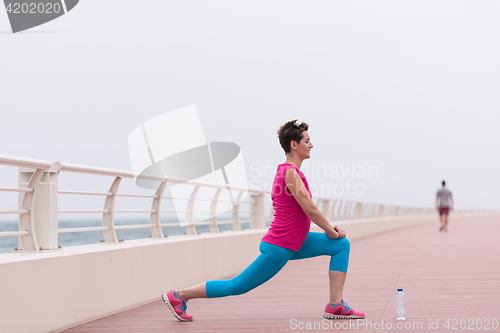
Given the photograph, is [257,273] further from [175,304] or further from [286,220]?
[175,304]

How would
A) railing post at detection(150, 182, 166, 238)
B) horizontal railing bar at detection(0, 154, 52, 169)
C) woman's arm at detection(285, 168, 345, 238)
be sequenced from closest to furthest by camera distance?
horizontal railing bar at detection(0, 154, 52, 169), woman's arm at detection(285, 168, 345, 238), railing post at detection(150, 182, 166, 238)

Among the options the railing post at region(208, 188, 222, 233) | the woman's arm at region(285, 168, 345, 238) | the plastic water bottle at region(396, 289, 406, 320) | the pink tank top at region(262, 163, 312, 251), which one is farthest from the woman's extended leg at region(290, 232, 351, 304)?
the railing post at region(208, 188, 222, 233)

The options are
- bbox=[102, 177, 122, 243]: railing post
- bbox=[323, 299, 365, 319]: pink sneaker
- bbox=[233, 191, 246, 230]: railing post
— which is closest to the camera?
bbox=[323, 299, 365, 319]: pink sneaker

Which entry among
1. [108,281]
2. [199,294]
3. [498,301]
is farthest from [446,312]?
[108,281]

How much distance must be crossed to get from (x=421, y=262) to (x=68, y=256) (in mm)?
7916

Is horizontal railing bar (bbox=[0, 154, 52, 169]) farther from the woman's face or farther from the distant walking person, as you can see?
the distant walking person

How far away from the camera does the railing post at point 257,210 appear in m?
12.9

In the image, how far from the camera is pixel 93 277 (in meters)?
6.08

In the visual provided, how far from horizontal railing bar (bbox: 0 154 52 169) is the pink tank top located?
192 centimetres

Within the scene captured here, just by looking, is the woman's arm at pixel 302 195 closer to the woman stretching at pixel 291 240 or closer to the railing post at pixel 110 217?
the woman stretching at pixel 291 240

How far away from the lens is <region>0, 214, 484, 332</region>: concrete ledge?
4973 millimetres

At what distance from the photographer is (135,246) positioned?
278 inches

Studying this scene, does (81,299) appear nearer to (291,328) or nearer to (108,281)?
(108,281)

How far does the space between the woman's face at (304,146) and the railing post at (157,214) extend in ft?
10.1
